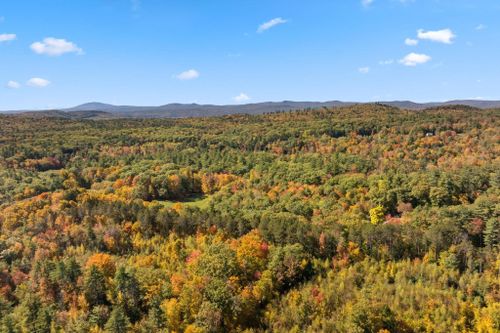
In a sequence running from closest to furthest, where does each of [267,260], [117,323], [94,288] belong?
[117,323] → [94,288] → [267,260]

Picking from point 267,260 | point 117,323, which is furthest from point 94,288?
point 267,260

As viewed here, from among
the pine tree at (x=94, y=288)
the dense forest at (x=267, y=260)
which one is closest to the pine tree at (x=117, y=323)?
the dense forest at (x=267, y=260)

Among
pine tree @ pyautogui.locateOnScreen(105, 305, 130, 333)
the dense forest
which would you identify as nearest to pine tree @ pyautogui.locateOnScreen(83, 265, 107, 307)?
the dense forest

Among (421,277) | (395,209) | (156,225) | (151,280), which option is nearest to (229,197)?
(156,225)

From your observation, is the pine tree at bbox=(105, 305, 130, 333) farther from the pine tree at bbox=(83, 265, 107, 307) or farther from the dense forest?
the pine tree at bbox=(83, 265, 107, 307)

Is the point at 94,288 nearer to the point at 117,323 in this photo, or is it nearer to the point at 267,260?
the point at 117,323

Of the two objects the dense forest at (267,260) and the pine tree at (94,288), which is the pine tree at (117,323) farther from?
the pine tree at (94,288)

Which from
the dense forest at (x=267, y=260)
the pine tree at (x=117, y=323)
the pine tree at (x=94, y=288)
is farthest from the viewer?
the pine tree at (x=94, y=288)

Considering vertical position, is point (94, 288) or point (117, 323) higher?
point (94, 288)

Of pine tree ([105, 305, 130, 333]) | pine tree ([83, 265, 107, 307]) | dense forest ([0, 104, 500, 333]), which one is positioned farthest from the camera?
pine tree ([83, 265, 107, 307])

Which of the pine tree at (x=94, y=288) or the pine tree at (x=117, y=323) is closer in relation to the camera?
the pine tree at (x=117, y=323)

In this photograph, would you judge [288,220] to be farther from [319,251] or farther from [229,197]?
[229,197]

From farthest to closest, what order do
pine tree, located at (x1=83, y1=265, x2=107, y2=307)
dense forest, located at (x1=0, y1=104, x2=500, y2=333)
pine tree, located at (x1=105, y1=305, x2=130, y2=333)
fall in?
pine tree, located at (x1=83, y1=265, x2=107, y2=307)
dense forest, located at (x1=0, y1=104, x2=500, y2=333)
pine tree, located at (x1=105, y1=305, x2=130, y2=333)
